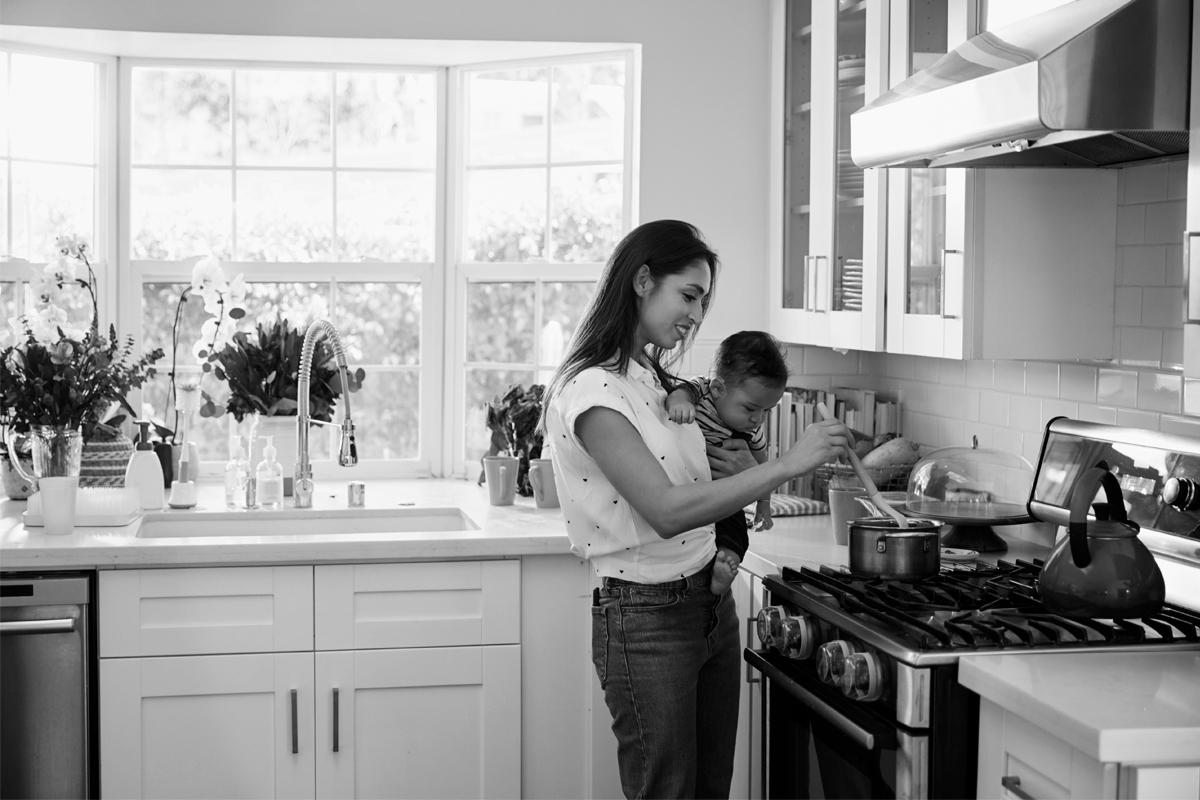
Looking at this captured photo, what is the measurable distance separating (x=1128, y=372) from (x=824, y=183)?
1002 mm

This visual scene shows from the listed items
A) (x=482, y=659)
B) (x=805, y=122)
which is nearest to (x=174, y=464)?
(x=482, y=659)

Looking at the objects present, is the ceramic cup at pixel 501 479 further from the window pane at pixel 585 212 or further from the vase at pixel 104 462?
the vase at pixel 104 462

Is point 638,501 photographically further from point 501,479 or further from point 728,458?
point 501,479

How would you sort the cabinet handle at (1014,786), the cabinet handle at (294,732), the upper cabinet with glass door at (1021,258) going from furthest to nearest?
1. the cabinet handle at (294,732)
2. the upper cabinet with glass door at (1021,258)
3. the cabinet handle at (1014,786)

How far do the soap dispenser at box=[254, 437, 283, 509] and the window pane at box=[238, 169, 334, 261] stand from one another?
84cm

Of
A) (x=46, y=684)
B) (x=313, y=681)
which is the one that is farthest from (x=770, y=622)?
(x=46, y=684)

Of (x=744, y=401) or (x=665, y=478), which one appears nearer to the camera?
(x=665, y=478)

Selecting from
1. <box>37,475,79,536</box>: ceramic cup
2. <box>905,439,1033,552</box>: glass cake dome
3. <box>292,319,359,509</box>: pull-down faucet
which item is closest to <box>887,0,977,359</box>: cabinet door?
<box>905,439,1033,552</box>: glass cake dome

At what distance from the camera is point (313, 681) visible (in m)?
2.89

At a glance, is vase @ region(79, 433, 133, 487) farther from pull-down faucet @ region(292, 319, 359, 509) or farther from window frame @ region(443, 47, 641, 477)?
→ window frame @ region(443, 47, 641, 477)

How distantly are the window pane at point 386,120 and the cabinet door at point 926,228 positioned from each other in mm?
1690

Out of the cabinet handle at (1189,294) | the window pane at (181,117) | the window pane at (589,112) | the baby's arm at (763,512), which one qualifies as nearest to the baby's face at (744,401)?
the baby's arm at (763,512)

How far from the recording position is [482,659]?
2953mm

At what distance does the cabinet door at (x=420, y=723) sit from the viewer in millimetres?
2906
